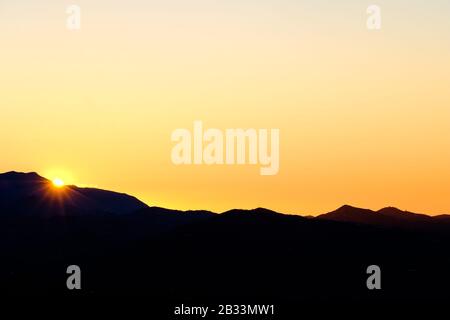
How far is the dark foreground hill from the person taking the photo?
5468 inches

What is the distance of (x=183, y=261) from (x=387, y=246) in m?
40.8

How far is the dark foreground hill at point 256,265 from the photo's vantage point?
13888cm

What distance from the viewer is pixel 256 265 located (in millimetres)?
153000

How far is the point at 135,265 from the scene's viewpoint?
514ft

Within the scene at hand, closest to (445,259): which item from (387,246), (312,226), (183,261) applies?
(387,246)
